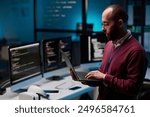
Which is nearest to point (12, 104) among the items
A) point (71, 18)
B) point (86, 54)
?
point (86, 54)

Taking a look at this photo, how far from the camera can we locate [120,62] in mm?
1860

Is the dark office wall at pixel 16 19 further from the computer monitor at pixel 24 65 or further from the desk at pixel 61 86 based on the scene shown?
the computer monitor at pixel 24 65

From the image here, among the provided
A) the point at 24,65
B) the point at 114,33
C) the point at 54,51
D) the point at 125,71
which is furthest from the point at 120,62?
the point at 54,51

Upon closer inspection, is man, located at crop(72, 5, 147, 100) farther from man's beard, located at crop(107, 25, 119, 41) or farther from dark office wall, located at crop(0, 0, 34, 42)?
dark office wall, located at crop(0, 0, 34, 42)

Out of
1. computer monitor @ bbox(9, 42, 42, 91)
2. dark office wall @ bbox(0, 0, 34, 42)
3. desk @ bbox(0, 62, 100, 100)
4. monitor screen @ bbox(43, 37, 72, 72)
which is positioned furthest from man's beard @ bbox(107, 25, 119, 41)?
dark office wall @ bbox(0, 0, 34, 42)

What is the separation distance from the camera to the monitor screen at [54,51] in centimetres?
292

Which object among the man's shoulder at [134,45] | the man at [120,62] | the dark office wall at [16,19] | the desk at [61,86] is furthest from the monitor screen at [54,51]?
the dark office wall at [16,19]

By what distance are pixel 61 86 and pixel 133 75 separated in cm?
109

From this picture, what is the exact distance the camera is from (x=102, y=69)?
2059 millimetres

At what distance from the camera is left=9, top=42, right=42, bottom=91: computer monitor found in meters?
2.46

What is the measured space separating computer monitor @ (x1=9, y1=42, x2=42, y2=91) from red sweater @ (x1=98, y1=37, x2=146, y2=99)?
2.68 feet

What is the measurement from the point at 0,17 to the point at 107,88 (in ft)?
14.5

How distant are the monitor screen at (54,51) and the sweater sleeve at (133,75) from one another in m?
1.19

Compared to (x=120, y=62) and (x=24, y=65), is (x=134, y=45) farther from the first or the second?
(x=24, y=65)
